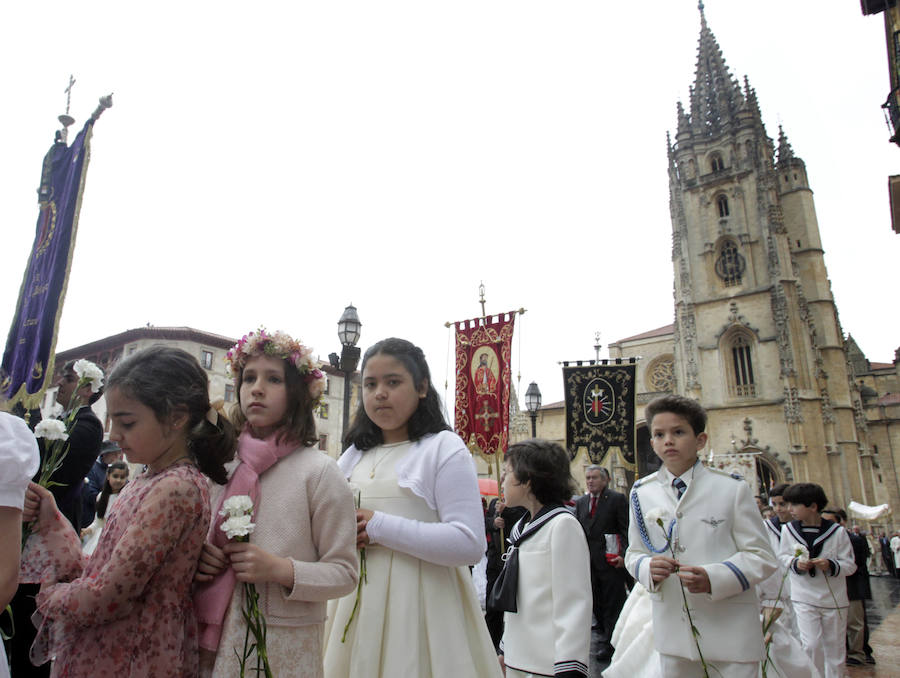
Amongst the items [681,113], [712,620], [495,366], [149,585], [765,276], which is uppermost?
[681,113]

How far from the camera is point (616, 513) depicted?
6926 mm

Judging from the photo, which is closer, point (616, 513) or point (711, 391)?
point (616, 513)

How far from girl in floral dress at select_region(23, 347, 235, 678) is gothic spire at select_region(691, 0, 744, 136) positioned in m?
43.0

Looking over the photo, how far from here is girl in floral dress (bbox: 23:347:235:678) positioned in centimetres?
146

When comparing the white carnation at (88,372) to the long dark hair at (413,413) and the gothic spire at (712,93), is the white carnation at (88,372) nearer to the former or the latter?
the long dark hair at (413,413)

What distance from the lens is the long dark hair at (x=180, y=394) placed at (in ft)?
5.51

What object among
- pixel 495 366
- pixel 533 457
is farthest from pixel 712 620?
pixel 495 366

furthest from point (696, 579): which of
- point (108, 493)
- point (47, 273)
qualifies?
point (47, 273)

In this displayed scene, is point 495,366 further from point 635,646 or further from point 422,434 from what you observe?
point 422,434

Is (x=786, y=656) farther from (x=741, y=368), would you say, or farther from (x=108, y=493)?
(x=741, y=368)

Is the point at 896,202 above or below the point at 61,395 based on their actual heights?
above

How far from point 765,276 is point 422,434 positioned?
117 ft

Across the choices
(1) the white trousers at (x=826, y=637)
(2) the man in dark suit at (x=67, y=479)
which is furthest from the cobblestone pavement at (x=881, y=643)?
(2) the man in dark suit at (x=67, y=479)

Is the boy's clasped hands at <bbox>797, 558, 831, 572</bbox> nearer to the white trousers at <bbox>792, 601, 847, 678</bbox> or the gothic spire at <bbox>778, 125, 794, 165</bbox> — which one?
the white trousers at <bbox>792, 601, 847, 678</bbox>
